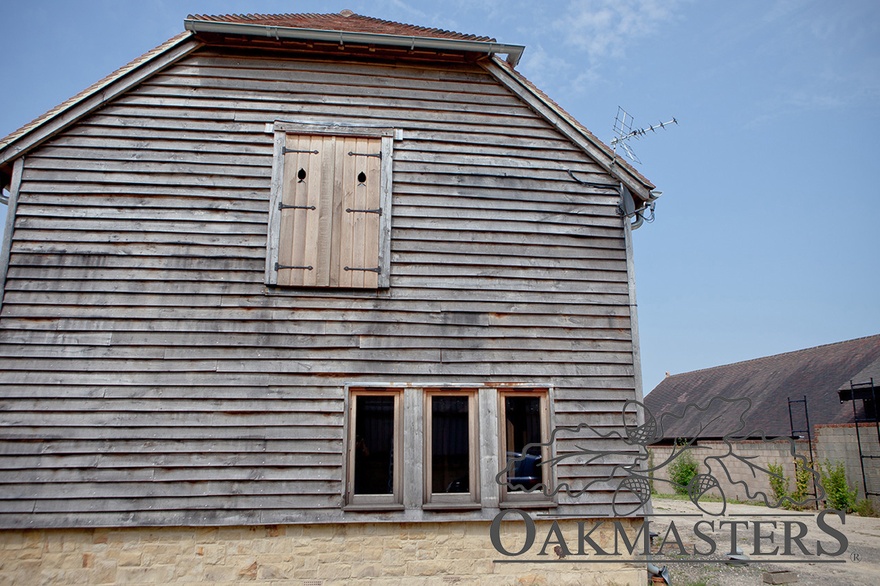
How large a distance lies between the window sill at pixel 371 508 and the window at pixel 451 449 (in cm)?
37

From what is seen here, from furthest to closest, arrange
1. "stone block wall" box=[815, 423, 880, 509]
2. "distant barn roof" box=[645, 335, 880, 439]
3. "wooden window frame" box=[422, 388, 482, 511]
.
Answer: "distant barn roof" box=[645, 335, 880, 439] < "stone block wall" box=[815, 423, 880, 509] < "wooden window frame" box=[422, 388, 482, 511]

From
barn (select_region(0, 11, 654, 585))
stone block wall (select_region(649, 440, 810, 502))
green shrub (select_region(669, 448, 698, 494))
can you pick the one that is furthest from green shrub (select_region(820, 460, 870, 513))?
barn (select_region(0, 11, 654, 585))

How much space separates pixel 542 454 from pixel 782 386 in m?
20.6

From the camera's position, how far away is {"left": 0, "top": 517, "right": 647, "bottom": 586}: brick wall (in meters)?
6.37

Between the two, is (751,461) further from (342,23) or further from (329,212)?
(342,23)

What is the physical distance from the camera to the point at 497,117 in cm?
816

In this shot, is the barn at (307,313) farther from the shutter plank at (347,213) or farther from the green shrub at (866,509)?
the green shrub at (866,509)

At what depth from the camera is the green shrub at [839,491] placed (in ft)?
53.4

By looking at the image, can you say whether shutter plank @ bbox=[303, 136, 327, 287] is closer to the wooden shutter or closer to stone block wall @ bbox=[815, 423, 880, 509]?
the wooden shutter

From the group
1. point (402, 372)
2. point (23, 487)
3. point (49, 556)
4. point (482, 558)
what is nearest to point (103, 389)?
point (23, 487)

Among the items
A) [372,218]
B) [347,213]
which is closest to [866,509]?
[372,218]

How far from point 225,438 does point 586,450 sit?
165 inches

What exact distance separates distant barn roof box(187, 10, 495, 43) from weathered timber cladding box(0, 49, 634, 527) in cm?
45

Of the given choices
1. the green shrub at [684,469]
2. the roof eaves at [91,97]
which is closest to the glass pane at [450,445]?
the roof eaves at [91,97]
